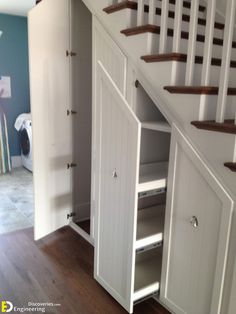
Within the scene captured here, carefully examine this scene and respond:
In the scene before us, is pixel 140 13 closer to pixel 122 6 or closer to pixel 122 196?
pixel 122 6

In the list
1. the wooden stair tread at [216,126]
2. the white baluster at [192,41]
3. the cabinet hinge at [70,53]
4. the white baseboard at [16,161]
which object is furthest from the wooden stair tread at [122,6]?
the white baseboard at [16,161]

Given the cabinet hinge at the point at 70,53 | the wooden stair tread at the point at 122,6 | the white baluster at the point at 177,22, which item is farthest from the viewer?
the cabinet hinge at the point at 70,53

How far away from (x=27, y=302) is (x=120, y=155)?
1.20m

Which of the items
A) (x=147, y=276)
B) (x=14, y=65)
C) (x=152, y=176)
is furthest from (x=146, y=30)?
(x=14, y=65)

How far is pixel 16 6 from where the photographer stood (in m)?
4.28

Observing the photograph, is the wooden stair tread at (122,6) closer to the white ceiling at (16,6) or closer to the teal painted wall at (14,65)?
the white ceiling at (16,6)

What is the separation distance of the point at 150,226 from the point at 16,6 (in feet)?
12.5

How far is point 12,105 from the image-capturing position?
5098 mm

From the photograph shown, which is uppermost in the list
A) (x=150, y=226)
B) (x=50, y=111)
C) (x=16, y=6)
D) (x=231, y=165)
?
(x=16, y=6)

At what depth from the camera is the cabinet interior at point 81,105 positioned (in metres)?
2.91

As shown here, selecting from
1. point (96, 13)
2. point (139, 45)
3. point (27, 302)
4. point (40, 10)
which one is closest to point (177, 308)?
point (27, 302)

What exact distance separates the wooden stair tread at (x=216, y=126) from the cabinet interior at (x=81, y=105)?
5.67 ft

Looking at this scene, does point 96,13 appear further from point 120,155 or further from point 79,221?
point 79,221

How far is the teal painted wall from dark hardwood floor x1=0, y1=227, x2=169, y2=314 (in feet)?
8.81
